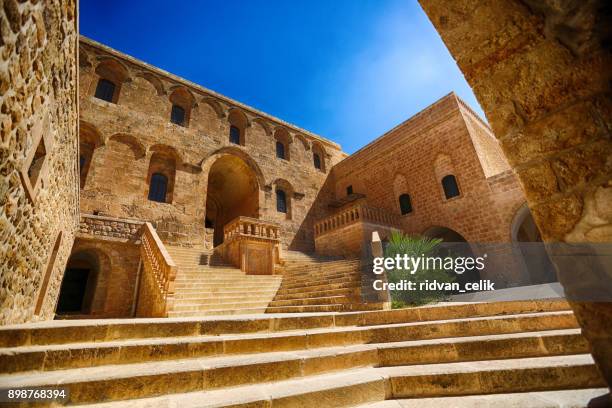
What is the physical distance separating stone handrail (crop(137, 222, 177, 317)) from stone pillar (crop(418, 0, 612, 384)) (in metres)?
6.52

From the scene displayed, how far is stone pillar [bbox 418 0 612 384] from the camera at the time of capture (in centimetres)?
139

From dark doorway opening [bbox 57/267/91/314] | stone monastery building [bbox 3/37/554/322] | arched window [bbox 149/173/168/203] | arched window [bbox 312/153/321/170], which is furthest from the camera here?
arched window [bbox 312/153/321/170]

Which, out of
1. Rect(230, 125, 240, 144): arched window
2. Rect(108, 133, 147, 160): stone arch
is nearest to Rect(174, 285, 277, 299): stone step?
Rect(108, 133, 147, 160): stone arch

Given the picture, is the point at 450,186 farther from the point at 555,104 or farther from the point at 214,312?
the point at 555,104

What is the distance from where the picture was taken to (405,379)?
7.88 ft

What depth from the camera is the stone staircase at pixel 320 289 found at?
6.15 meters

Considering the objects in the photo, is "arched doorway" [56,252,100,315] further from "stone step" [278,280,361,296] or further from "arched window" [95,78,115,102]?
"arched window" [95,78,115,102]

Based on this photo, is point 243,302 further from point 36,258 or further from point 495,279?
point 495,279

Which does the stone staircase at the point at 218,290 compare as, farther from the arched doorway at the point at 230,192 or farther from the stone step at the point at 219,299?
the arched doorway at the point at 230,192

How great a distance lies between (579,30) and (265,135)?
680 inches

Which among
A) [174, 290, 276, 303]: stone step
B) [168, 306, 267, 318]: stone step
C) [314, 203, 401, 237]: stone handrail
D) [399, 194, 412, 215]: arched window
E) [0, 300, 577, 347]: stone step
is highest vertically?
[399, 194, 412, 215]: arched window

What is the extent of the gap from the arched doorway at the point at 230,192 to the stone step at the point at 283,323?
38.7 feet

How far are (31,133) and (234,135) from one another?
14983 mm

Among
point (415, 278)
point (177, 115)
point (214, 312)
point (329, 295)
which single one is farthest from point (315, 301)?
point (177, 115)
